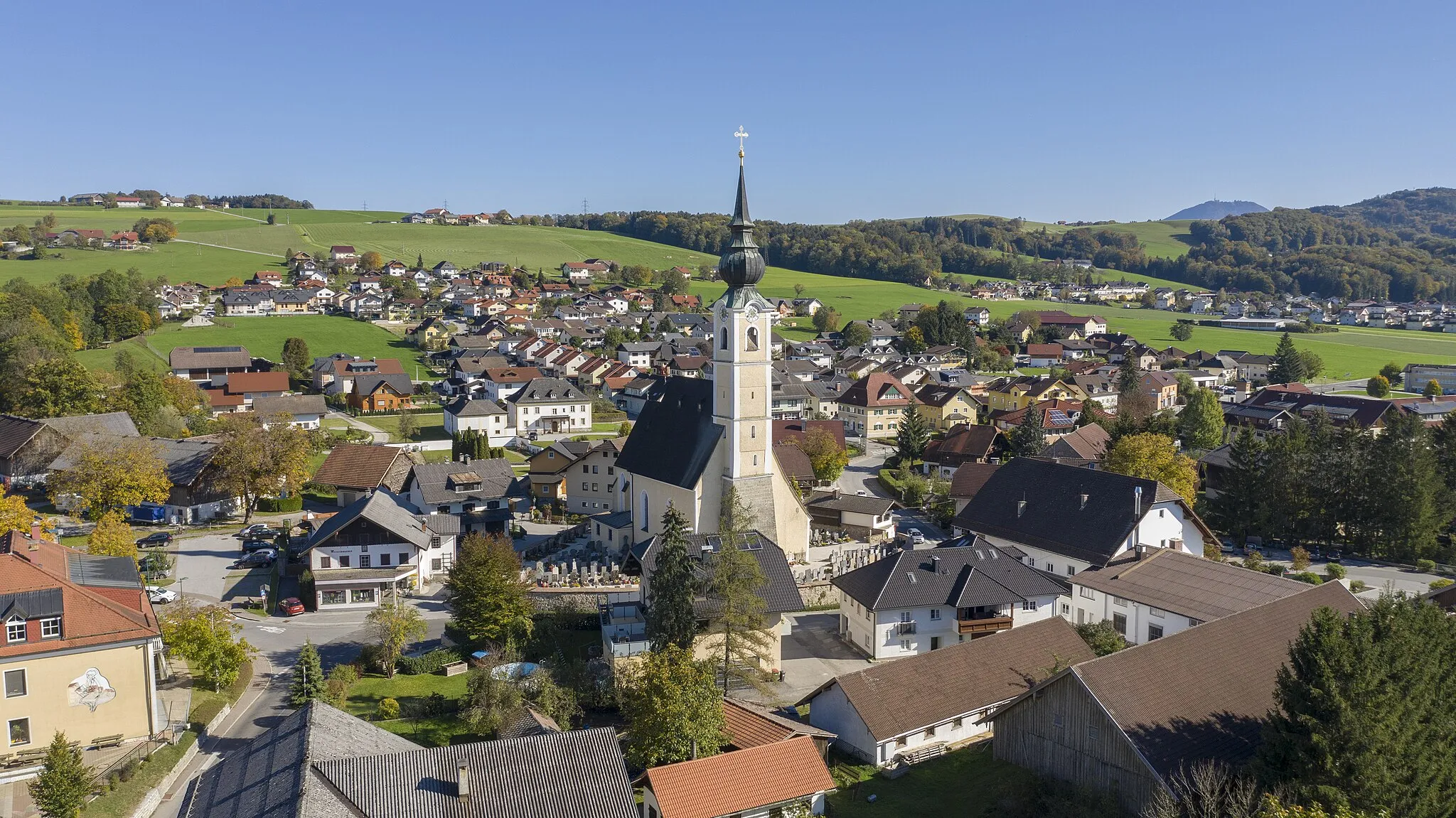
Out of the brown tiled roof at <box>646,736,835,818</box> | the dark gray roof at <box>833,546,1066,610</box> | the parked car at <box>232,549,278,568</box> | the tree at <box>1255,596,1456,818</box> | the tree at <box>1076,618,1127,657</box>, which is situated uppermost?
the tree at <box>1255,596,1456,818</box>

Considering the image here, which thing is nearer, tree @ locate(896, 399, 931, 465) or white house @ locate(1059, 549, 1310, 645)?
white house @ locate(1059, 549, 1310, 645)

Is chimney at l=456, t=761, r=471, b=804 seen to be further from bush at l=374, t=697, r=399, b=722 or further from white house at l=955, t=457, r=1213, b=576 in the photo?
white house at l=955, t=457, r=1213, b=576

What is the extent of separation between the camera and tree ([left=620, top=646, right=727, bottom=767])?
24438 mm

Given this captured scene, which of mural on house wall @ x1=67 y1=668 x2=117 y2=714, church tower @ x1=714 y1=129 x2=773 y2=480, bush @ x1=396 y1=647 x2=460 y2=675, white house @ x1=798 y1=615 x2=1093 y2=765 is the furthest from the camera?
church tower @ x1=714 y1=129 x2=773 y2=480

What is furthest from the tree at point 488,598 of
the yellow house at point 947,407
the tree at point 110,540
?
the yellow house at point 947,407

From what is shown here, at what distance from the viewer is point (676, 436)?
4531 cm

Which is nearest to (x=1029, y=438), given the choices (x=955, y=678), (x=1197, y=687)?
(x=955, y=678)

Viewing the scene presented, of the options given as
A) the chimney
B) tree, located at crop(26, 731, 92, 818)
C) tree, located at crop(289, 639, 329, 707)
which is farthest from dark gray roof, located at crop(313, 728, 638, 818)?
tree, located at crop(289, 639, 329, 707)

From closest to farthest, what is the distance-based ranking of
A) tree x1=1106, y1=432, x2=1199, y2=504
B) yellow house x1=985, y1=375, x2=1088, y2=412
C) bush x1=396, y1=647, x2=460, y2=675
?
bush x1=396, y1=647, x2=460, y2=675 < tree x1=1106, y1=432, x2=1199, y2=504 < yellow house x1=985, y1=375, x2=1088, y2=412

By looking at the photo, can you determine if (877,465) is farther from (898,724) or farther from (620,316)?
(620,316)

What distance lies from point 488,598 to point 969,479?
98.0 ft

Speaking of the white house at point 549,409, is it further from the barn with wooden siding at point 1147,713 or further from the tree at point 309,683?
the barn with wooden siding at point 1147,713

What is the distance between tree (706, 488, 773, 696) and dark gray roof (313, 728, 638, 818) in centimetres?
1087

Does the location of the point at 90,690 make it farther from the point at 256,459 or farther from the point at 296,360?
the point at 296,360
